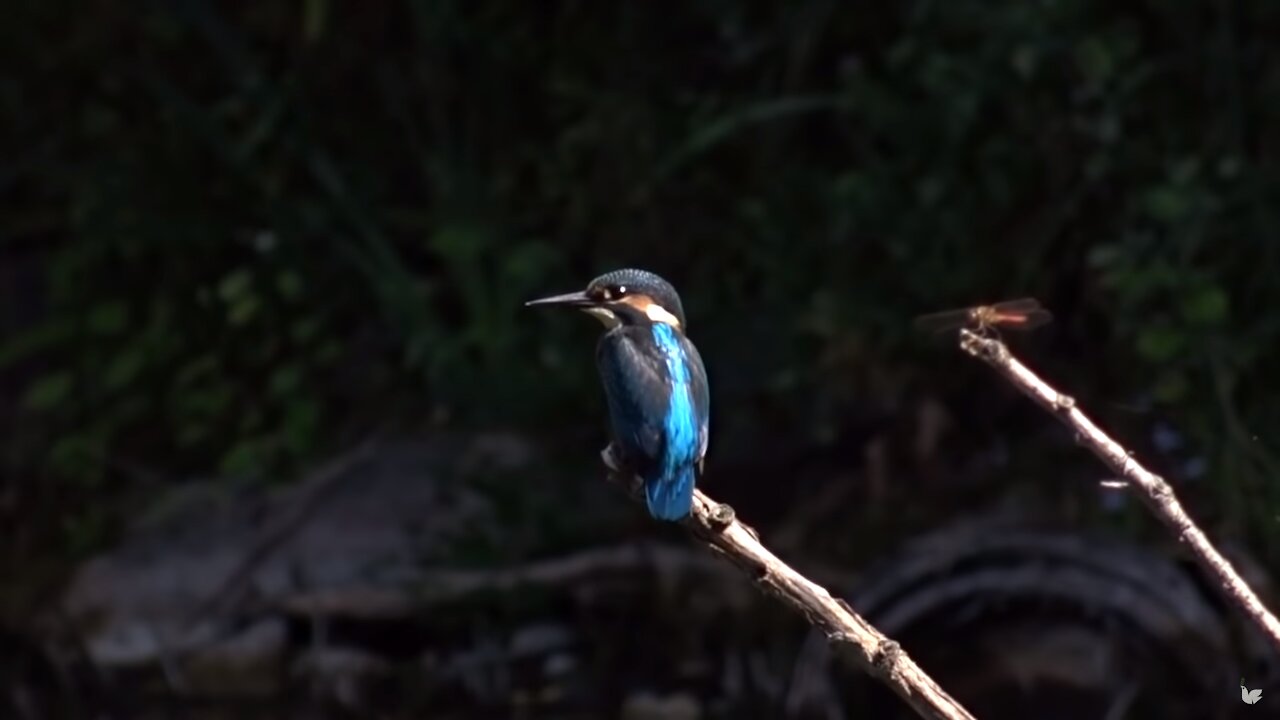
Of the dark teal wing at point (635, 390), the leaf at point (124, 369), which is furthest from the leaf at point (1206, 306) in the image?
the leaf at point (124, 369)

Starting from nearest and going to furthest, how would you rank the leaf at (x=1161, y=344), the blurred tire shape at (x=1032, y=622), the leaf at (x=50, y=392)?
the blurred tire shape at (x=1032, y=622) < the leaf at (x=1161, y=344) < the leaf at (x=50, y=392)

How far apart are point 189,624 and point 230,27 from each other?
1.30 m

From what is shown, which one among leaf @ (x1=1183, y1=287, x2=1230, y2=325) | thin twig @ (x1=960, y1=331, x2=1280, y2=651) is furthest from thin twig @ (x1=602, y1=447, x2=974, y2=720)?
leaf @ (x1=1183, y1=287, x2=1230, y2=325)

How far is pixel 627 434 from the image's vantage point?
2.38 meters

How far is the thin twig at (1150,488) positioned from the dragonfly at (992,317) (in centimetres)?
2

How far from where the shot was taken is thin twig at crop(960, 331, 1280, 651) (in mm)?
1632

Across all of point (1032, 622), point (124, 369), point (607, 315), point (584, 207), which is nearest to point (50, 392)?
point (124, 369)

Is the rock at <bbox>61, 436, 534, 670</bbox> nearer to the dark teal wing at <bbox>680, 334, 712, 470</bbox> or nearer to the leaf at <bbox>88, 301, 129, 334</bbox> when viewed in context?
the leaf at <bbox>88, 301, 129, 334</bbox>

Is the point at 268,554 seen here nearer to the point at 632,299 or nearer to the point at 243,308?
the point at 243,308

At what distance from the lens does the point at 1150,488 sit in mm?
1694

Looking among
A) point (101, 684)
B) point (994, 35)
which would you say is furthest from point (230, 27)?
point (994, 35)

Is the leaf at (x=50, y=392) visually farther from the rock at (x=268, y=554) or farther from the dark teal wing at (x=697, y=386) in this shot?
the dark teal wing at (x=697, y=386)

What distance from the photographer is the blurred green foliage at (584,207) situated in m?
4.45

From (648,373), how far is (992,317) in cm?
55
